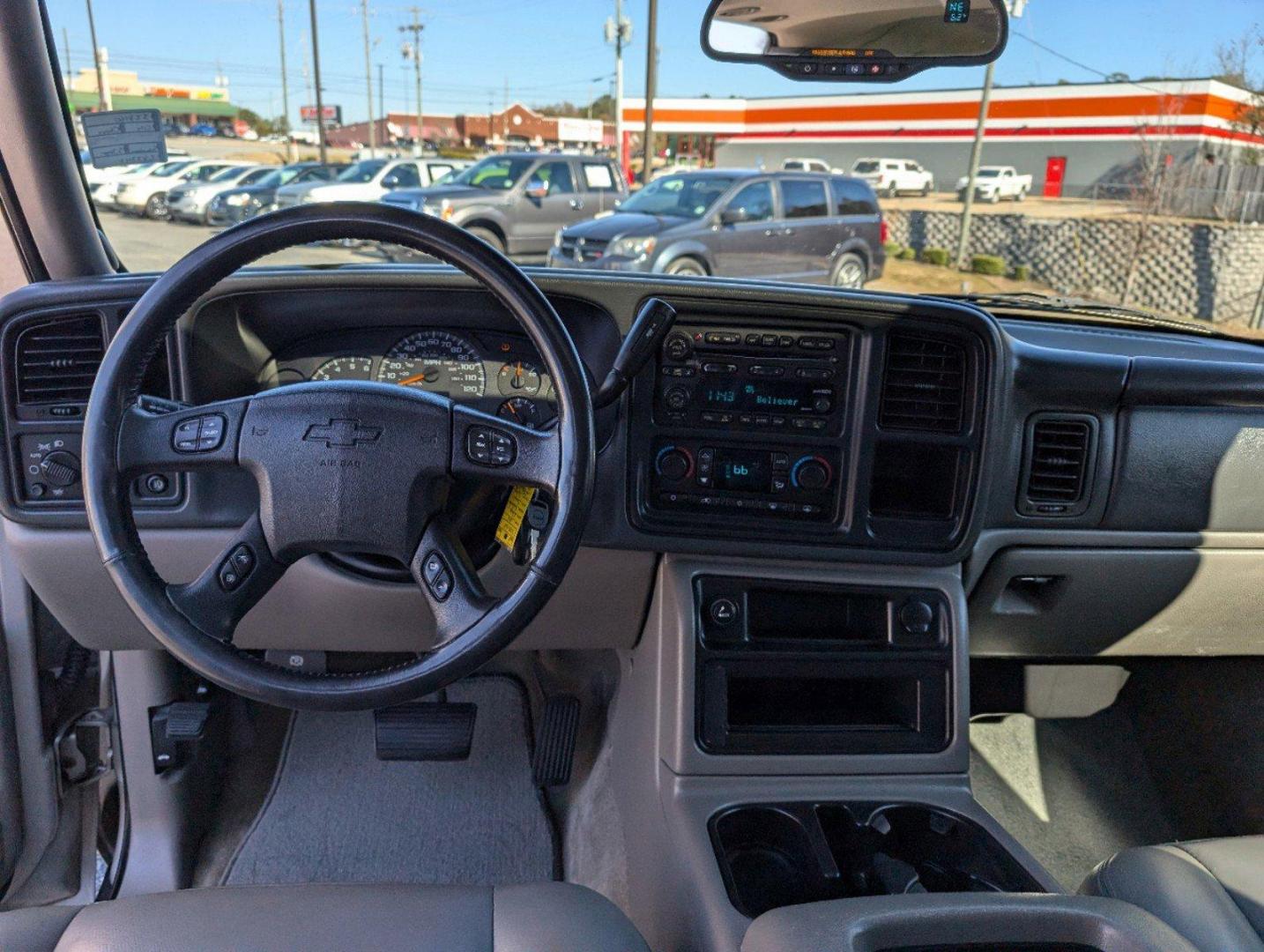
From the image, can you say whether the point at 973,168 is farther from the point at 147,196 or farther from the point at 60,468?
the point at 147,196

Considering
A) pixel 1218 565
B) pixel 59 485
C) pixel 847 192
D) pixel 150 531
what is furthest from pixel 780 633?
pixel 847 192

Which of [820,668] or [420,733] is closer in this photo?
[820,668]

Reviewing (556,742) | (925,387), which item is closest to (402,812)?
(556,742)

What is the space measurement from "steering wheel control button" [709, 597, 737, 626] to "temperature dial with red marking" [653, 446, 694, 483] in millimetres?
271

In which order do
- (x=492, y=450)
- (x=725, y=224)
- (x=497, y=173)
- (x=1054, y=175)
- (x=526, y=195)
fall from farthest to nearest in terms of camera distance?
(x=497, y=173), (x=526, y=195), (x=725, y=224), (x=1054, y=175), (x=492, y=450)

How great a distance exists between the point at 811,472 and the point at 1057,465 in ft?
2.05

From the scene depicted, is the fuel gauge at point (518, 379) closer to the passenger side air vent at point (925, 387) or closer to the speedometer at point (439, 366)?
the speedometer at point (439, 366)

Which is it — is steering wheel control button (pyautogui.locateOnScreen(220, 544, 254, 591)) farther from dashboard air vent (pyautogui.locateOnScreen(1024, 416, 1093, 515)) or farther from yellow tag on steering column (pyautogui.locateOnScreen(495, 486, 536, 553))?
dashboard air vent (pyautogui.locateOnScreen(1024, 416, 1093, 515))

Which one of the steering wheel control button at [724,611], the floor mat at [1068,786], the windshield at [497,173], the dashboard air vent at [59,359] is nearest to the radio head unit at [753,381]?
the steering wheel control button at [724,611]

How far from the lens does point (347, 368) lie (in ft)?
6.98

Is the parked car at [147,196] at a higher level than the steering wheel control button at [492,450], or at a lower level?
higher

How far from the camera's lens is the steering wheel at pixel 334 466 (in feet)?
4.80

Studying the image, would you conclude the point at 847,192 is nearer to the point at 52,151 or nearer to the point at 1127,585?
the point at 1127,585

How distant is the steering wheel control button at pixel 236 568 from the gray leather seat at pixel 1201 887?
4.84 feet
